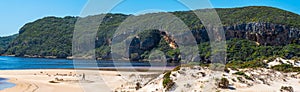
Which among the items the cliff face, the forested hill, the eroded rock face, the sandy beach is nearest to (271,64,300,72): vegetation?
the sandy beach

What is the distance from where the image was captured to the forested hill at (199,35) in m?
86.4

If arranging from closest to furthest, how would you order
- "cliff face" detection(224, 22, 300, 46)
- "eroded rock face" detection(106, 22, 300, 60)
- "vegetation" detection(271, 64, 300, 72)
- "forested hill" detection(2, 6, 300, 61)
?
1. "vegetation" detection(271, 64, 300, 72)
2. "cliff face" detection(224, 22, 300, 46)
3. "eroded rock face" detection(106, 22, 300, 60)
4. "forested hill" detection(2, 6, 300, 61)

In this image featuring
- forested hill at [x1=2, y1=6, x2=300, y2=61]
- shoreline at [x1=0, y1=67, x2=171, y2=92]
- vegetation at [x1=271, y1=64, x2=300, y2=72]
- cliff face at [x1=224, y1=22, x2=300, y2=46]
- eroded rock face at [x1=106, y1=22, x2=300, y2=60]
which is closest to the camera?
shoreline at [x1=0, y1=67, x2=171, y2=92]

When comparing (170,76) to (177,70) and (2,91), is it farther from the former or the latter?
(2,91)

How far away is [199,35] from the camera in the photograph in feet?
334

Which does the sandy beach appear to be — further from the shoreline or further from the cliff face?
the cliff face

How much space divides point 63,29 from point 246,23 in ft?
316

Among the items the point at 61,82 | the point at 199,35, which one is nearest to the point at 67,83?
the point at 61,82

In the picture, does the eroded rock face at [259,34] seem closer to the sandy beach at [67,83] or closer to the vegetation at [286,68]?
the vegetation at [286,68]

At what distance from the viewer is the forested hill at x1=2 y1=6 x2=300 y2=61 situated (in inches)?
3401

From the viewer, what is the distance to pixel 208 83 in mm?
19219

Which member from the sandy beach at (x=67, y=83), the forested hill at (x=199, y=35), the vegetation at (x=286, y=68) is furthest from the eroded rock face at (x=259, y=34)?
the sandy beach at (x=67, y=83)

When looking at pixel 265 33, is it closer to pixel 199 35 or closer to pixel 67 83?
pixel 199 35

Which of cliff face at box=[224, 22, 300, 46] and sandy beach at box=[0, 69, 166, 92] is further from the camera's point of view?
cliff face at box=[224, 22, 300, 46]
